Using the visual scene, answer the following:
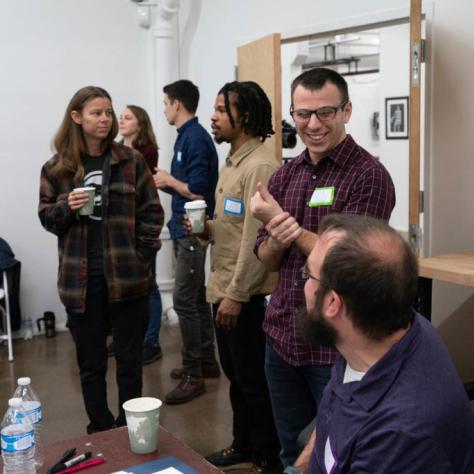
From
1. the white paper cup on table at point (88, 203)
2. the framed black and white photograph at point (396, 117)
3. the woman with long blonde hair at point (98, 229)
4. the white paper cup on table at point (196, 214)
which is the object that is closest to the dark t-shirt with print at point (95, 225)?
the woman with long blonde hair at point (98, 229)

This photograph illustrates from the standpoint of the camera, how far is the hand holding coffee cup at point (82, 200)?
2564 mm

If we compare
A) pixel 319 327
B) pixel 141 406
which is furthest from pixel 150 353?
pixel 319 327

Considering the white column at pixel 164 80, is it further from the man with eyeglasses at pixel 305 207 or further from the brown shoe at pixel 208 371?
the man with eyeglasses at pixel 305 207

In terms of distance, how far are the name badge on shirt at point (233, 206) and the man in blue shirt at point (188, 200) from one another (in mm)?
963

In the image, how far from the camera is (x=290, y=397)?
2.14m

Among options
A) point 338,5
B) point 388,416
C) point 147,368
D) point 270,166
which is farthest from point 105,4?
point 388,416

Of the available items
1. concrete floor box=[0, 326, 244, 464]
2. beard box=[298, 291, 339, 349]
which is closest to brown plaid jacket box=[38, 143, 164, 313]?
concrete floor box=[0, 326, 244, 464]

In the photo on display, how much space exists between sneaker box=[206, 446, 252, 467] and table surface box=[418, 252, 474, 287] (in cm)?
110

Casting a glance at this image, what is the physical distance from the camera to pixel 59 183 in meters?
2.77

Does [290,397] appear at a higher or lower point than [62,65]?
lower

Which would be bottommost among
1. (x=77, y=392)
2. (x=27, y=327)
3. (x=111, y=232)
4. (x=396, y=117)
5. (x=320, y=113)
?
(x=77, y=392)

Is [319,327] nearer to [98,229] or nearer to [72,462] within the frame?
[72,462]

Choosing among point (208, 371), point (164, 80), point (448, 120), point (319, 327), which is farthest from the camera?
point (164, 80)

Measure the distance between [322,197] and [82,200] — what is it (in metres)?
1.02
